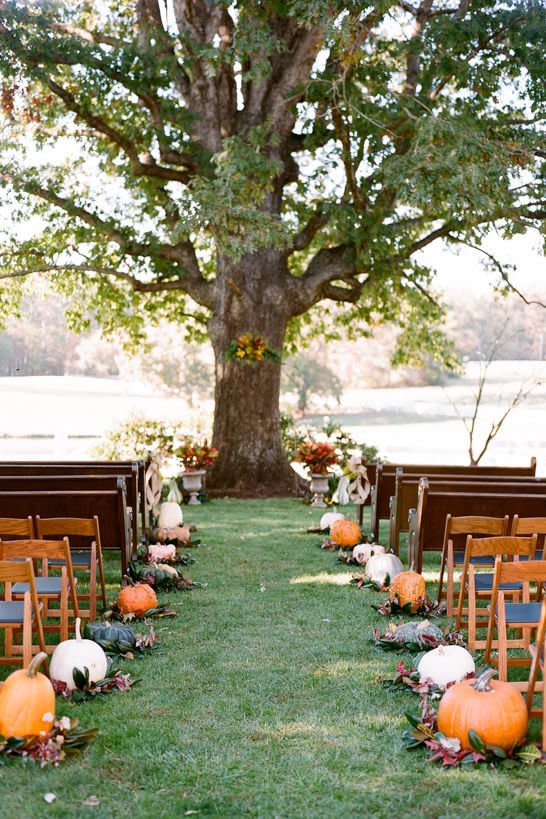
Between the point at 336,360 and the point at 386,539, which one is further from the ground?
the point at 336,360

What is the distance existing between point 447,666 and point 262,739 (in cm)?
118

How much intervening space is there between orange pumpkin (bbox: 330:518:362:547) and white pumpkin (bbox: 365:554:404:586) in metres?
1.77

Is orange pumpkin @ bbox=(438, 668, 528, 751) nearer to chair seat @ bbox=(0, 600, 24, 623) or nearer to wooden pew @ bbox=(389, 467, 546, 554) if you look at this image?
chair seat @ bbox=(0, 600, 24, 623)

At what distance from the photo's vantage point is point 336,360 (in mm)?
40875

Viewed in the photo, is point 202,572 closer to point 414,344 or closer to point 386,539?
point 386,539

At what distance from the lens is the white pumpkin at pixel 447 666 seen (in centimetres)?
536

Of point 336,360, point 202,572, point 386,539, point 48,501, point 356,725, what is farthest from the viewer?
point 336,360

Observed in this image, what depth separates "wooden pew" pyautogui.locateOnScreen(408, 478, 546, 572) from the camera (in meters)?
8.30

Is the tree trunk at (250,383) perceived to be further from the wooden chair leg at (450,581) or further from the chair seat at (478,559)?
the wooden chair leg at (450,581)

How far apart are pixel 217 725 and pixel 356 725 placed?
712 mm

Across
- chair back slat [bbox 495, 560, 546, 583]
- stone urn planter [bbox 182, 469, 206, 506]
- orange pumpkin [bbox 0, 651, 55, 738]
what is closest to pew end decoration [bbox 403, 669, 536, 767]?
chair back slat [bbox 495, 560, 546, 583]

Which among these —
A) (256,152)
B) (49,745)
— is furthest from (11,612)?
(256,152)

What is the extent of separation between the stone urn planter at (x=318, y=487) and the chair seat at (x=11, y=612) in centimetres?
923

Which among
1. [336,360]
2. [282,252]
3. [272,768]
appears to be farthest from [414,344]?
[336,360]
